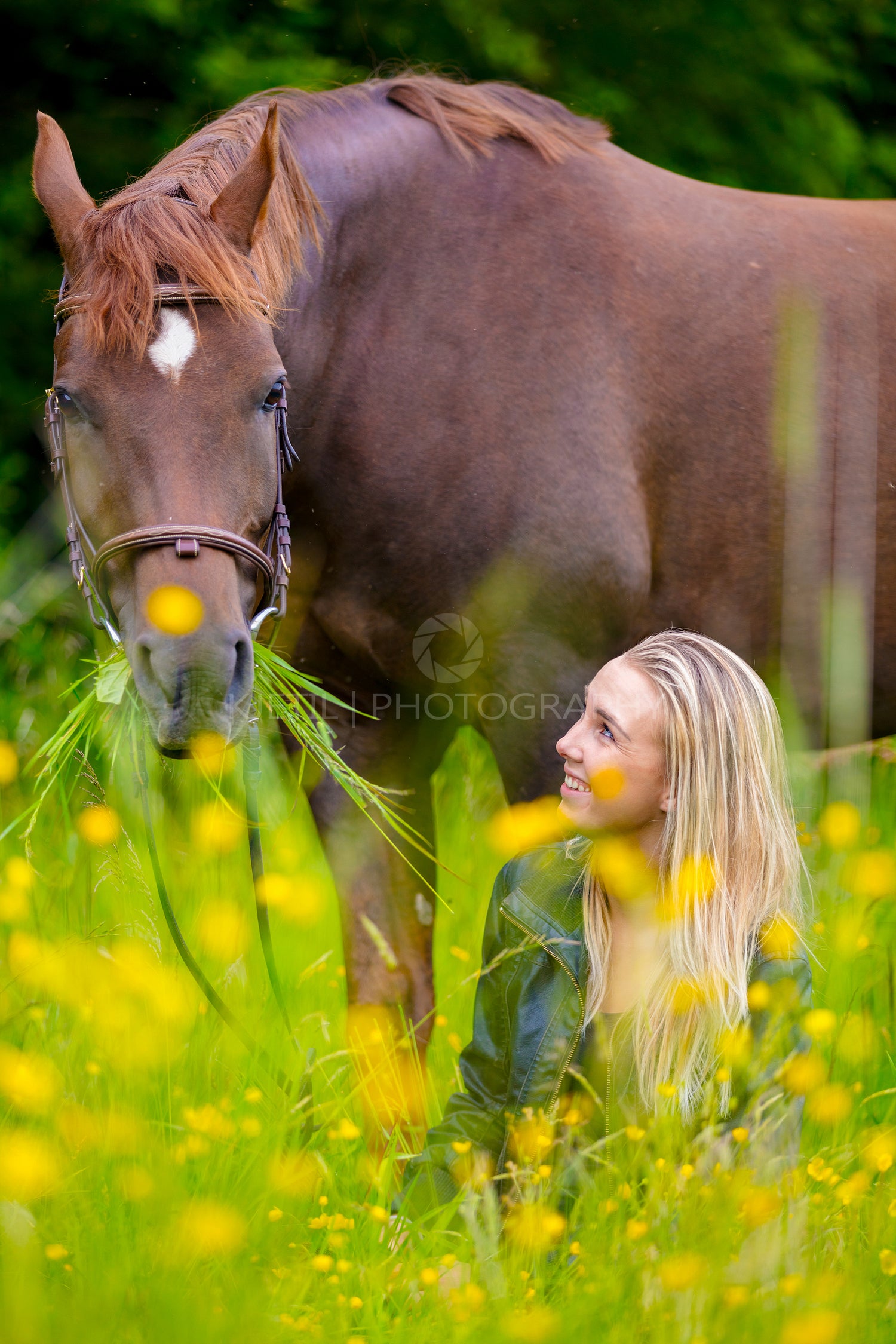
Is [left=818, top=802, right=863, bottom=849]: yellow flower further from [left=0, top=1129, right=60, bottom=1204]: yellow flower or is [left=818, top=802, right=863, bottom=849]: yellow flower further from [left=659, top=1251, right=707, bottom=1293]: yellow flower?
[left=0, top=1129, right=60, bottom=1204]: yellow flower

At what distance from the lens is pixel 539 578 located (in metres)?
2.76

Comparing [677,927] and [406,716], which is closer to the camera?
[677,927]

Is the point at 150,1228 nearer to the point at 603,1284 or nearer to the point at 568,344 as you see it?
the point at 603,1284

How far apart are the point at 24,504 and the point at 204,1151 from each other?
164 inches

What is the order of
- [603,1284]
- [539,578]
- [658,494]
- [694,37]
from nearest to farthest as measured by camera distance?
[603,1284], [539,578], [658,494], [694,37]

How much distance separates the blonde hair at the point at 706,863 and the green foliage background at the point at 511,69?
3289 millimetres

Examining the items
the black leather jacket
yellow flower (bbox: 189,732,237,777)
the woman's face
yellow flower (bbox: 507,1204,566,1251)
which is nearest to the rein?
yellow flower (bbox: 189,732,237,777)

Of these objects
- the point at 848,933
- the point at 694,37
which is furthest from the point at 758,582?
the point at 694,37

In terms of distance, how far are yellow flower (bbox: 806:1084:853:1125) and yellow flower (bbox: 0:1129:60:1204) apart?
3.35ft

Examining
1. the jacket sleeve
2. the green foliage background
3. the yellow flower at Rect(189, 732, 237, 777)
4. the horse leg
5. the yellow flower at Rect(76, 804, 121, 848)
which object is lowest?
the horse leg

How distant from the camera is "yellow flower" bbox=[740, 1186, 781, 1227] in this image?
146cm

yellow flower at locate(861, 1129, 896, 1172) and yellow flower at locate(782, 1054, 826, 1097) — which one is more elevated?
yellow flower at locate(782, 1054, 826, 1097)

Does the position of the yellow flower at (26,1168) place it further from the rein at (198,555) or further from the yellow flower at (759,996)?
the yellow flower at (759,996)

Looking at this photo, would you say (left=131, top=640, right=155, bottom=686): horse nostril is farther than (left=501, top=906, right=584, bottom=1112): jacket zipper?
Yes
